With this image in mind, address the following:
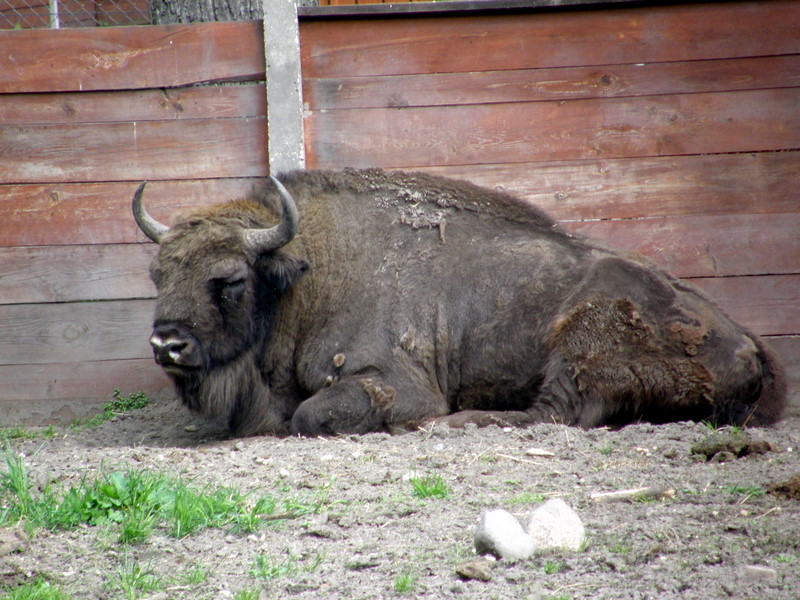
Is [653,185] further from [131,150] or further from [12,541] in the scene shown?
[12,541]

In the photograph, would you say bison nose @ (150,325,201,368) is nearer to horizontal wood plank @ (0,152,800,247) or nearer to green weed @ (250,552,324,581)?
horizontal wood plank @ (0,152,800,247)

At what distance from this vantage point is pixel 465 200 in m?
5.59

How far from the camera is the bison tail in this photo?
4.93 m

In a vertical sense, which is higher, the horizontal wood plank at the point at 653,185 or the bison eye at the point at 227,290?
the horizontal wood plank at the point at 653,185

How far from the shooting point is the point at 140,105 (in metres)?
6.23

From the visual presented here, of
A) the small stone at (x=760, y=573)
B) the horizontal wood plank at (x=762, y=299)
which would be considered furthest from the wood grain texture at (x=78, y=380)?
the small stone at (x=760, y=573)

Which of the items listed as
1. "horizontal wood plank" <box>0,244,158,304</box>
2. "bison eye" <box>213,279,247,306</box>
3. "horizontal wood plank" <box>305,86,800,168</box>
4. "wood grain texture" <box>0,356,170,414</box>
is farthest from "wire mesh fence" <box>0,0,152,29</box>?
"bison eye" <box>213,279,247,306</box>

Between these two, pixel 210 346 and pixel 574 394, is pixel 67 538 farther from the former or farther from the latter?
pixel 574 394

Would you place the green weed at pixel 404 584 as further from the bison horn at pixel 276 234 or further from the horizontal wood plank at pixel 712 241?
the horizontal wood plank at pixel 712 241

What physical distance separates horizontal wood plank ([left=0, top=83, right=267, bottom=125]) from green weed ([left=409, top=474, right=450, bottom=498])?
12.1 ft

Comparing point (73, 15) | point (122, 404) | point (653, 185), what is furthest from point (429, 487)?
point (73, 15)

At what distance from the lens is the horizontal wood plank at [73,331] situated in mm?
6234

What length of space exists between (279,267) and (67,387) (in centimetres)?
225

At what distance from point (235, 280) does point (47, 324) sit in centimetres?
206
